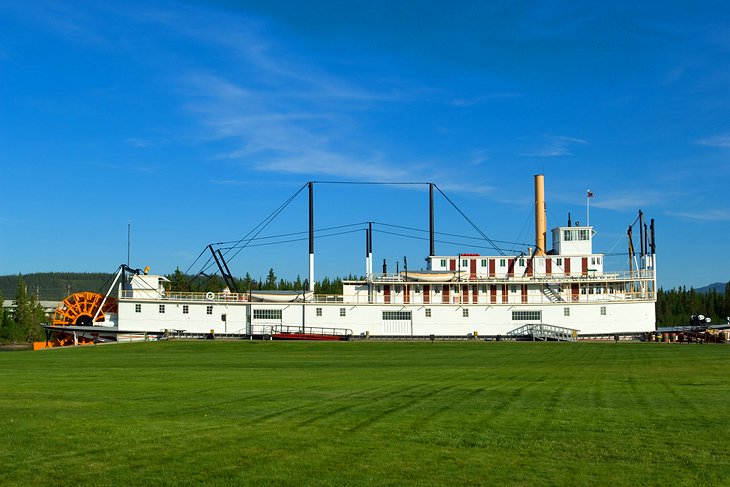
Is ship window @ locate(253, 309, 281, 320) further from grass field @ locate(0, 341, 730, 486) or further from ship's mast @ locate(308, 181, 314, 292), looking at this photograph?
grass field @ locate(0, 341, 730, 486)

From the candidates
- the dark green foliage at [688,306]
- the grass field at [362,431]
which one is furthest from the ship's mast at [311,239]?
the dark green foliage at [688,306]

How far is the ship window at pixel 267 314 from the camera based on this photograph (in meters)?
66.6

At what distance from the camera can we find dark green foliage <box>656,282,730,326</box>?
Answer: 136 meters

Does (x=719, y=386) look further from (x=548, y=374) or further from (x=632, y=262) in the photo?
(x=632, y=262)

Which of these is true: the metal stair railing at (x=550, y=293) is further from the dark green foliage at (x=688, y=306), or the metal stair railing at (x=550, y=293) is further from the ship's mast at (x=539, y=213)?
the dark green foliage at (x=688, y=306)

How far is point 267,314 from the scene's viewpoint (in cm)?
6669

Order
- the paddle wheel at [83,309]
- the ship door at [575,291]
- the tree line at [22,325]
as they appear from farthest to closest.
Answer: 1. the tree line at [22,325]
2. the paddle wheel at [83,309]
3. the ship door at [575,291]

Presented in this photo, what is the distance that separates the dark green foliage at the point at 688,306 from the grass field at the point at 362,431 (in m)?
121

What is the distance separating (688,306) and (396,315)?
3873 inches

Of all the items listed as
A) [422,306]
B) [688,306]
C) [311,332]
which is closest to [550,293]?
[422,306]

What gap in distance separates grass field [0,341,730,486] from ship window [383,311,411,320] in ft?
144

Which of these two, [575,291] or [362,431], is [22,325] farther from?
[362,431]

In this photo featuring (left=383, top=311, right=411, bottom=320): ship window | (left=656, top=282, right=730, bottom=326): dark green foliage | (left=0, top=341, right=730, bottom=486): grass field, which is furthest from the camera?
(left=656, top=282, right=730, bottom=326): dark green foliage

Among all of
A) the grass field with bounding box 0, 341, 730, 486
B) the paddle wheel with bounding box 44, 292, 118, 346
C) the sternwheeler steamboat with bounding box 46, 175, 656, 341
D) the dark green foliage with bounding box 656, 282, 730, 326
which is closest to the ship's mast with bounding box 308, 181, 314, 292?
the sternwheeler steamboat with bounding box 46, 175, 656, 341
